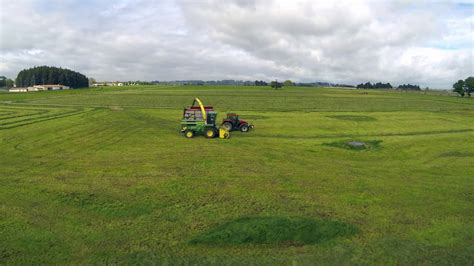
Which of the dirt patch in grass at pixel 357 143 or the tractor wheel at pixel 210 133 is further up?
the tractor wheel at pixel 210 133

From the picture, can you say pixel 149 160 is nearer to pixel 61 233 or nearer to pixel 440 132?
pixel 61 233

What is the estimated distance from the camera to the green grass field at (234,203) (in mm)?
8133

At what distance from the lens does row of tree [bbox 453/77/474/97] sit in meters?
95.3

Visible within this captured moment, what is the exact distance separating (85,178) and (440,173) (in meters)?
14.1

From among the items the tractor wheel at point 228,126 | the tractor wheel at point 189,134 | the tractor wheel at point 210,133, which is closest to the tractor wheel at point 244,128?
the tractor wheel at point 228,126

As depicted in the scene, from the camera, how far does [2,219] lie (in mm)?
9602

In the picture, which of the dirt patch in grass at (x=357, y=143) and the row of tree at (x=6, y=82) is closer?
the dirt patch in grass at (x=357, y=143)

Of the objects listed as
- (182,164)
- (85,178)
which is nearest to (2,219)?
(85,178)

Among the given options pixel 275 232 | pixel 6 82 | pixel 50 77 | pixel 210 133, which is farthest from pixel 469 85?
pixel 6 82

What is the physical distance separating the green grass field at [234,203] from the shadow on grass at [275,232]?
35 millimetres

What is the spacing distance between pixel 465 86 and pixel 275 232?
108m

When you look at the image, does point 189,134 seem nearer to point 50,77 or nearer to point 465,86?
point 465,86

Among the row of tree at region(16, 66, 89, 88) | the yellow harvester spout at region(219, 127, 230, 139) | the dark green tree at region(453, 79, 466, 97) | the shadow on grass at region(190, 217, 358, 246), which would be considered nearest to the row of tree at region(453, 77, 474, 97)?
the dark green tree at region(453, 79, 466, 97)

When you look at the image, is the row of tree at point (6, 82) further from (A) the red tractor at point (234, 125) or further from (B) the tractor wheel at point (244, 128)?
(B) the tractor wheel at point (244, 128)
